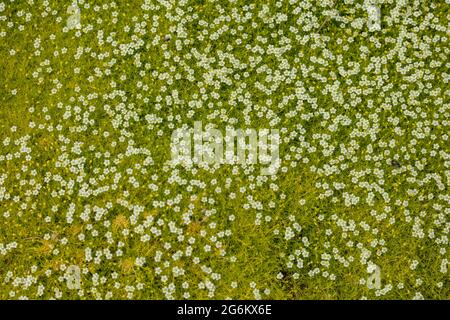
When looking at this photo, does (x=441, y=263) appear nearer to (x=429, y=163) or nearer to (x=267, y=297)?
(x=429, y=163)

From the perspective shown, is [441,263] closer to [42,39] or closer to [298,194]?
[298,194]

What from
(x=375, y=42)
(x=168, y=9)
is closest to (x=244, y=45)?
(x=168, y=9)

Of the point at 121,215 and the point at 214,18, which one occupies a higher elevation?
the point at 214,18
